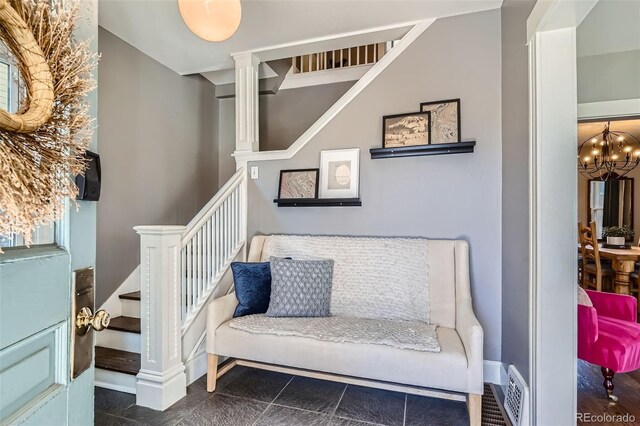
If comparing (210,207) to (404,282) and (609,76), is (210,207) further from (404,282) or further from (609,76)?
(609,76)

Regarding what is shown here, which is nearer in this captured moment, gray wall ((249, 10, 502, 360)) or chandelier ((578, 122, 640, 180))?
gray wall ((249, 10, 502, 360))

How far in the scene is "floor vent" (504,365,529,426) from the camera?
1.59m

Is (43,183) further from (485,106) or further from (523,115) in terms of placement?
(485,106)

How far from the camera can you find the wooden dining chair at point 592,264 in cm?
358

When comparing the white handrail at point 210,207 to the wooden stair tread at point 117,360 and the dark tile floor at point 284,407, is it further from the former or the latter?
the dark tile floor at point 284,407

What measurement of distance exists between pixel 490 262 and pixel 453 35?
5.76ft

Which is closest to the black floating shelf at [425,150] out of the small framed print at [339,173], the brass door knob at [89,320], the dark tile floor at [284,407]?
the small framed print at [339,173]

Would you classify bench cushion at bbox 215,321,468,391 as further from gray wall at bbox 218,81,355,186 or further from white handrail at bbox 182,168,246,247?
gray wall at bbox 218,81,355,186

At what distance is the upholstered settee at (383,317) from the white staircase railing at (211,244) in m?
0.22

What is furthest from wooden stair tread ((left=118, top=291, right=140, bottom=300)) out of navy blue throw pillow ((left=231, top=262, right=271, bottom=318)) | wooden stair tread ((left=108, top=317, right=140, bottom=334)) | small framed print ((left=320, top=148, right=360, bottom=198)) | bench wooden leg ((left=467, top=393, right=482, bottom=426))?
bench wooden leg ((left=467, top=393, right=482, bottom=426))

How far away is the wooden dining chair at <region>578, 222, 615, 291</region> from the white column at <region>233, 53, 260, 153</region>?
12.8 feet

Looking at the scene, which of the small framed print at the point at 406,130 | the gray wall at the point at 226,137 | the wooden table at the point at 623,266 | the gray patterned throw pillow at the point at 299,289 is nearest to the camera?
the gray patterned throw pillow at the point at 299,289

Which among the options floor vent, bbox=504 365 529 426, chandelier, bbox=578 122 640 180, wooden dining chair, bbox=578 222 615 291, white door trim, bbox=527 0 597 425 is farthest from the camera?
chandelier, bbox=578 122 640 180

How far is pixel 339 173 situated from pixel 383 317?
120cm
